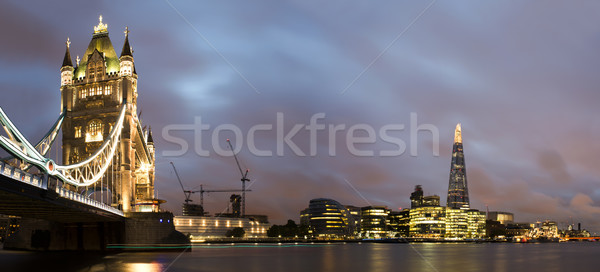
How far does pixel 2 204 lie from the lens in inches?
2127

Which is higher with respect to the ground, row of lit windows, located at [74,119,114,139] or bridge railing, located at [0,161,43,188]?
row of lit windows, located at [74,119,114,139]

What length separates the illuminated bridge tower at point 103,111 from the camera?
4092 inches

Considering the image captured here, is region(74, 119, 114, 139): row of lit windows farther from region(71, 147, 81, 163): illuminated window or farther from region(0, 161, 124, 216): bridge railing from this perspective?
region(0, 161, 124, 216): bridge railing

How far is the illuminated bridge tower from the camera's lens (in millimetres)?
103938

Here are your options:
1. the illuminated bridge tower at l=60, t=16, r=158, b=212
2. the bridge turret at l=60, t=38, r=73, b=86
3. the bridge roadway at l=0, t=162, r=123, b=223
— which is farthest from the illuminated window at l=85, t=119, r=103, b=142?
the bridge roadway at l=0, t=162, r=123, b=223

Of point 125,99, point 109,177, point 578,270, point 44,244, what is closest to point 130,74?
point 125,99

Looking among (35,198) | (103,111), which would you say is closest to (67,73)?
(103,111)

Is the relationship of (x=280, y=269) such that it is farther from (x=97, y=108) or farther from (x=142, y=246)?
(x=97, y=108)

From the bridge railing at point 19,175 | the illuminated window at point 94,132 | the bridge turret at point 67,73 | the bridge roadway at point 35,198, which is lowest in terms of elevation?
the bridge roadway at point 35,198

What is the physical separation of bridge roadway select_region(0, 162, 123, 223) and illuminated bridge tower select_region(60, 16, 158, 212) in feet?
88.9

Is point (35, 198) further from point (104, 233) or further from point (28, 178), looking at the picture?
point (104, 233)

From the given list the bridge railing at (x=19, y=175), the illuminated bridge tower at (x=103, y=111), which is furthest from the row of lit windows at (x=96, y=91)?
the bridge railing at (x=19, y=175)

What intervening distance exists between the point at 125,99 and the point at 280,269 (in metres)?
56.0

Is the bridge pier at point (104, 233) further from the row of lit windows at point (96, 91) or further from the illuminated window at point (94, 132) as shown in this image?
the row of lit windows at point (96, 91)
